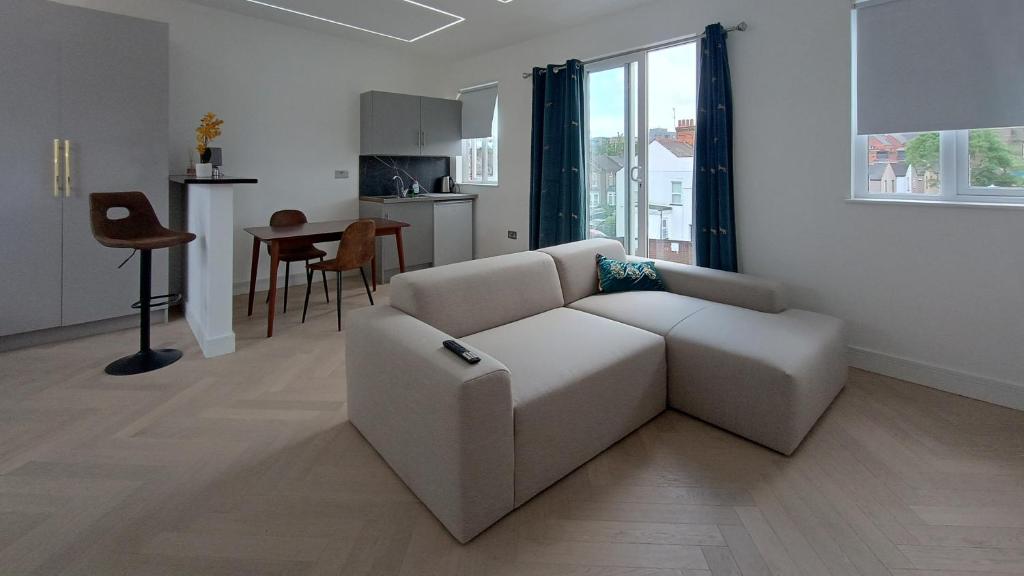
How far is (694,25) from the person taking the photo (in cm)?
392

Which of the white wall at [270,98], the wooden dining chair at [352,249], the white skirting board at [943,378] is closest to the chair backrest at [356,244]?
the wooden dining chair at [352,249]

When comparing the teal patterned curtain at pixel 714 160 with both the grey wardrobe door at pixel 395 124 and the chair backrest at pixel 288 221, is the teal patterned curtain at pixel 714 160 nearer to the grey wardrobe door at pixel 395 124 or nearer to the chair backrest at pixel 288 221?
the grey wardrobe door at pixel 395 124

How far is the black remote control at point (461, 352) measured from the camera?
1.80 m

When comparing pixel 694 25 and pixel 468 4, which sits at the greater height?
pixel 468 4

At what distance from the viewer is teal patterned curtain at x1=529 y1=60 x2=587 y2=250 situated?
4840 mm

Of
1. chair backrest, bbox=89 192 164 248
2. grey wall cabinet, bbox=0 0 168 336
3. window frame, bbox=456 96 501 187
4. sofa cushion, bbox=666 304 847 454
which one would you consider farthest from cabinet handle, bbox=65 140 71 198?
sofa cushion, bbox=666 304 847 454

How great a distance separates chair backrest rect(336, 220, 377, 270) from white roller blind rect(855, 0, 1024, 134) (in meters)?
3.41

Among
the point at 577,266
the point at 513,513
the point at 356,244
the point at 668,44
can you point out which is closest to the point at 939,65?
the point at 668,44

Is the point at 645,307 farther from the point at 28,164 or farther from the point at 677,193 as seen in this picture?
the point at 28,164

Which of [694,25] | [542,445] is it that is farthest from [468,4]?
[542,445]

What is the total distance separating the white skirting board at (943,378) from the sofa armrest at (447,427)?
8.52ft

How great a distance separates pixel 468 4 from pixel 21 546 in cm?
432

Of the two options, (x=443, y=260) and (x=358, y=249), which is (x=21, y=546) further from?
(x=443, y=260)

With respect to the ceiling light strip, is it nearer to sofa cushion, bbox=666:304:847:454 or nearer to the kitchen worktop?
the kitchen worktop
